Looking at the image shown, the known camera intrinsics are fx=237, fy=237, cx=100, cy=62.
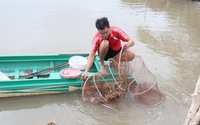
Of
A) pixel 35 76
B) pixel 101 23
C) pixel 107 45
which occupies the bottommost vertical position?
pixel 35 76

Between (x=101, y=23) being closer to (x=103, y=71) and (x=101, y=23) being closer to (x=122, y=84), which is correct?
(x=103, y=71)

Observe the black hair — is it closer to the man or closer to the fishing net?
the man

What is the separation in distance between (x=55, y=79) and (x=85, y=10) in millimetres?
7330

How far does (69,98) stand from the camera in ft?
15.0

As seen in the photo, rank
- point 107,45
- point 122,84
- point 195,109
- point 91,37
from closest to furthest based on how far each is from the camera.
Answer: point 195,109
point 107,45
point 122,84
point 91,37

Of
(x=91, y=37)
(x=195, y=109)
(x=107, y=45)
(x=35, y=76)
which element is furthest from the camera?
(x=91, y=37)

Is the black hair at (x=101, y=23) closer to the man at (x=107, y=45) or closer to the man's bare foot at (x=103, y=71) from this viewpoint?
the man at (x=107, y=45)

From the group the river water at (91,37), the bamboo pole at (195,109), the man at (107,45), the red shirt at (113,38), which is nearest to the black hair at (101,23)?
the man at (107,45)

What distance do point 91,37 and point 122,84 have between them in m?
3.77

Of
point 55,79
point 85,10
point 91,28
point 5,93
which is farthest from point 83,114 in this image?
point 85,10

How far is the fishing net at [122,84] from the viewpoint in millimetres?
4289

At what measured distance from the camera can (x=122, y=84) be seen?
4383 mm

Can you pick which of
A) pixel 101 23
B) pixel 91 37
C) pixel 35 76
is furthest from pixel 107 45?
pixel 91 37

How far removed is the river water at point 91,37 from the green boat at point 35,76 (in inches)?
8.4
